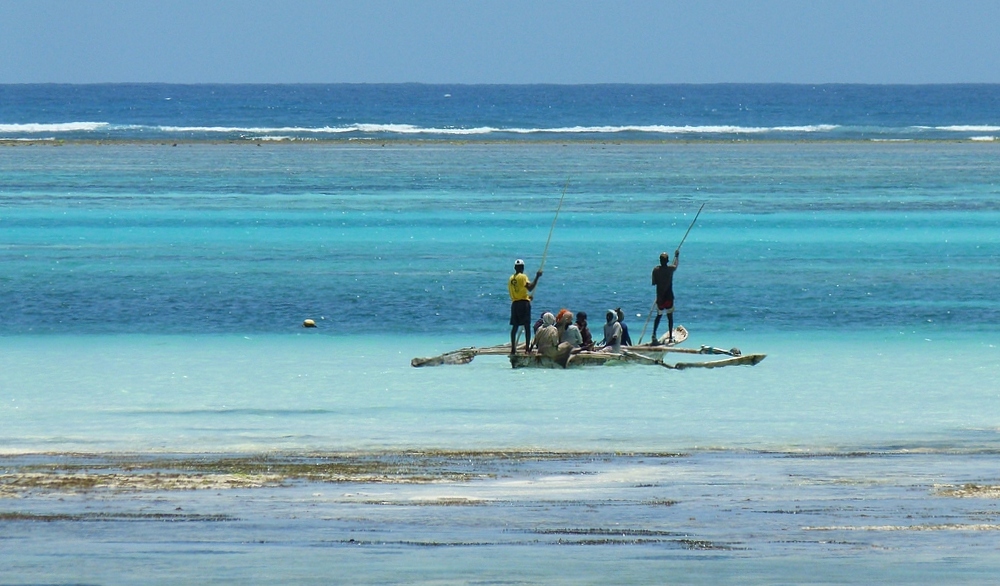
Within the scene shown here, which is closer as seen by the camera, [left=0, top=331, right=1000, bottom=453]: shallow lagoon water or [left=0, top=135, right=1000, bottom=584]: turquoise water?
[left=0, top=135, right=1000, bottom=584]: turquoise water

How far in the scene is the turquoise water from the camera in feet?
34.3

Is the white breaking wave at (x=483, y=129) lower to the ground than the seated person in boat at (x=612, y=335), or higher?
higher

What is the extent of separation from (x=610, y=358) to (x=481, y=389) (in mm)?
2309

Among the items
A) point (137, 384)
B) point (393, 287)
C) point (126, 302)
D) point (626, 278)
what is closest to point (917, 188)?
point (626, 278)

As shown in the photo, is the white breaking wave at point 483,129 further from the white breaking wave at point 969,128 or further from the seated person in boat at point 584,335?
the seated person in boat at point 584,335

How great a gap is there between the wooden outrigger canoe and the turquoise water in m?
0.20

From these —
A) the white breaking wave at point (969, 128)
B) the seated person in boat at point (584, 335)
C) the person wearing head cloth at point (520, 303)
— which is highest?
the white breaking wave at point (969, 128)

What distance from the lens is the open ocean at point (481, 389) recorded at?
10.5 m

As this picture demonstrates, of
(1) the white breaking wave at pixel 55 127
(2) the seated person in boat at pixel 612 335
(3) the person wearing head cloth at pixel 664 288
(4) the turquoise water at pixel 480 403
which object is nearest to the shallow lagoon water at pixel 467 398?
(4) the turquoise water at pixel 480 403

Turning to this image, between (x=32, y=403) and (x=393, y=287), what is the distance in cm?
1261

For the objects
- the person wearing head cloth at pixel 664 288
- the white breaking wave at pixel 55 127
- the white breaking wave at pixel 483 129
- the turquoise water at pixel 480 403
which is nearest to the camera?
the turquoise water at pixel 480 403

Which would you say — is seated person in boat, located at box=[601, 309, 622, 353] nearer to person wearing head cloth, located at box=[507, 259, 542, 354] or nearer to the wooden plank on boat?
A: the wooden plank on boat

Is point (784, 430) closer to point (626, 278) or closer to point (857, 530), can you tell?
point (857, 530)

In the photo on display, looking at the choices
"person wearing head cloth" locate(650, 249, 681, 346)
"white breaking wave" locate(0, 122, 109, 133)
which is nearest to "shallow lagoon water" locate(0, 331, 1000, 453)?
"person wearing head cloth" locate(650, 249, 681, 346)
